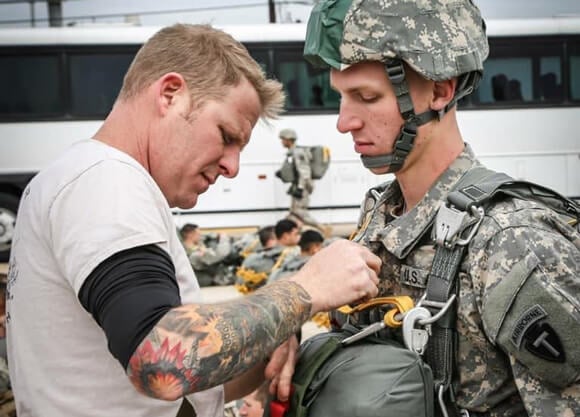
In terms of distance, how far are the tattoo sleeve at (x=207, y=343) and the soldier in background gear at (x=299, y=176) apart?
33.4ft

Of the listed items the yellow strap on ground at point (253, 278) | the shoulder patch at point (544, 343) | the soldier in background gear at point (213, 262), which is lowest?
the soldier in background gear at point (213, 262)

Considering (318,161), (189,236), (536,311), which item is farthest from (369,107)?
(318,161)

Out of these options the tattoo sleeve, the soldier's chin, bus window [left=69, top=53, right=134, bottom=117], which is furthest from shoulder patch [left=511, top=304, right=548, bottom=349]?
bus window [left=69, top=53, right=134, bottom=117]

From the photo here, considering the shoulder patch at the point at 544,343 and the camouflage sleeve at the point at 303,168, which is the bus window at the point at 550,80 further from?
the shoulder patch at the point at 544,343

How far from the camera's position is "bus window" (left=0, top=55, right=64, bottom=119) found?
12.5 m

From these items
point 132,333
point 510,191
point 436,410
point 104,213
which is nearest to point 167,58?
point 104,213

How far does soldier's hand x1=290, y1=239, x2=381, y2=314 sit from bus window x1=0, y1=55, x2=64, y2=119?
11547mm

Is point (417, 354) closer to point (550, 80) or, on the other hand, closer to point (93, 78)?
point (93, 78)

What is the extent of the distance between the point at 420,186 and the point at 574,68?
1207 cm

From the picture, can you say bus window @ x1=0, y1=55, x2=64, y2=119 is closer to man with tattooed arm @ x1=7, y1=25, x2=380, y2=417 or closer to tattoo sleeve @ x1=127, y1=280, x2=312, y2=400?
man with tattooed arm @ x1=7, y1=25, x2=380, y2=417

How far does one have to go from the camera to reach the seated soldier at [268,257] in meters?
8.01

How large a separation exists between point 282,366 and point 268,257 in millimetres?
6673

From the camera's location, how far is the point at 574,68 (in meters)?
13.2

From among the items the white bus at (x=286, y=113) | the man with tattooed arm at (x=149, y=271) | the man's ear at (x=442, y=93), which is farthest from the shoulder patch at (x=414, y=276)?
the white bus at (x=286, y=113)
